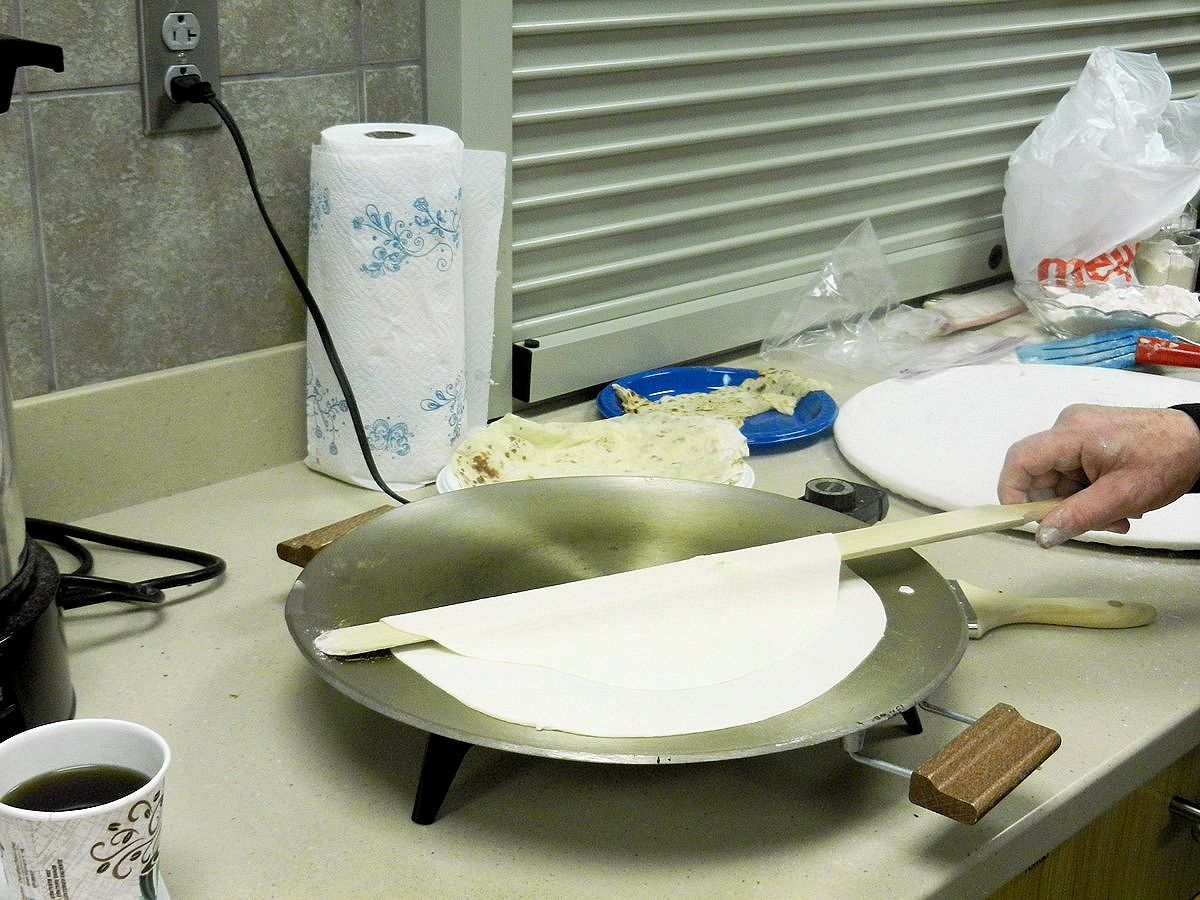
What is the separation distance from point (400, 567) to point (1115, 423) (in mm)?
533

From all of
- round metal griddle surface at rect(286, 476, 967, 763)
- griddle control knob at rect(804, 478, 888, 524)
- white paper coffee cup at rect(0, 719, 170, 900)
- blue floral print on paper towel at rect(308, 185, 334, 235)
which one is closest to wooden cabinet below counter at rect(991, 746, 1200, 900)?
round metal griddle surface at rect(286, 476, 967, 763)

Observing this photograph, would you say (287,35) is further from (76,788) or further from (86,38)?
(76,788)

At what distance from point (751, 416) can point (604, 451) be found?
0.22 meters

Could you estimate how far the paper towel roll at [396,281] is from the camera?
40.6 inches

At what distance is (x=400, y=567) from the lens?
2.70 feet

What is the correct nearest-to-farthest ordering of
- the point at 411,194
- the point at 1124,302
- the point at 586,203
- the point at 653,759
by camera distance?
1. the point at 653,759
2. the point at 411,194
3. the point at 586,203
4. the point at 1124,302

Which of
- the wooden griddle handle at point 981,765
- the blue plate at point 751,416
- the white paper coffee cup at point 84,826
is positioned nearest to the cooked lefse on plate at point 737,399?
the blue plate at point 751,416

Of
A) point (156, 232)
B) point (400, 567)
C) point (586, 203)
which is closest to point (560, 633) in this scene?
point (400, 567)

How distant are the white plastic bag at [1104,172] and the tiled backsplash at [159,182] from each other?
2.95 feet

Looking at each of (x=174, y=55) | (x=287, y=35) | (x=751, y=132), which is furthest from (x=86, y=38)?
(x=751, y=132)

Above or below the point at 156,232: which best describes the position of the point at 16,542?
below

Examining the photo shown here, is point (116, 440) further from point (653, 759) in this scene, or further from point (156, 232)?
point (653, 759)

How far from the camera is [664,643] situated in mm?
767

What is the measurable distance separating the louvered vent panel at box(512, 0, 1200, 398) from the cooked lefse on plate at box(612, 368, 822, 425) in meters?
0.09
